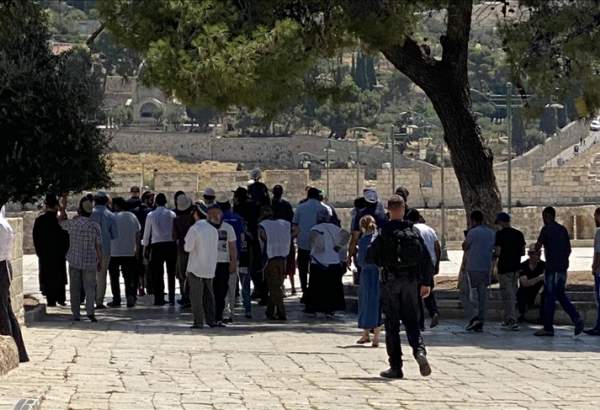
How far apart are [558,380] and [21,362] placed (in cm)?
450

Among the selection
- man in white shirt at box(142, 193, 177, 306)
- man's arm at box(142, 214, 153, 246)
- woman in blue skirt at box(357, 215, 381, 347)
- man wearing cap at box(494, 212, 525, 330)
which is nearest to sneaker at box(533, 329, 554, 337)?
man wearing cap at box(494, 212, 525, 330)

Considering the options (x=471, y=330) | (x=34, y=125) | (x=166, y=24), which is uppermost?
(x=166, y=24)

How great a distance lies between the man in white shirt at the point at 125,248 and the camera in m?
19.4

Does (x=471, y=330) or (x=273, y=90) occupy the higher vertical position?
(x=273, y=90)

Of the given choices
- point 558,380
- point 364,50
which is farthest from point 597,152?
point 558,380

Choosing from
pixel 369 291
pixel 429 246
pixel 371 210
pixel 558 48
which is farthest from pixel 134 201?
pixel 369 291

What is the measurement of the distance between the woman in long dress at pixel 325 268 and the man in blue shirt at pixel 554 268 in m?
2.43

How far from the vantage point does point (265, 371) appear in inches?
481

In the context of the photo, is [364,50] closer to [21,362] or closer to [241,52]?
[241,52]

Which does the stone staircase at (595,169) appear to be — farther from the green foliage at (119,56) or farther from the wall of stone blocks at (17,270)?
the wall of stone blocks at (17,270)

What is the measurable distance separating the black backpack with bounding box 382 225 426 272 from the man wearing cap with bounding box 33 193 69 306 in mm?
8014

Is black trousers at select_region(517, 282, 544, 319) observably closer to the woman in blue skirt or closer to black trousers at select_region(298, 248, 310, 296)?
black trousers at select_region(298, 248, 310, 296)

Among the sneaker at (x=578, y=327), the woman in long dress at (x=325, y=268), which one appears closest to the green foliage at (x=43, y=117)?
the woman in long dress at (x=325, y=268)

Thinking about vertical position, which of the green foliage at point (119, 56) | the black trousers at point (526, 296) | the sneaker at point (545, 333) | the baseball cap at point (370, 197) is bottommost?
the sneaker at point (545, 333)
